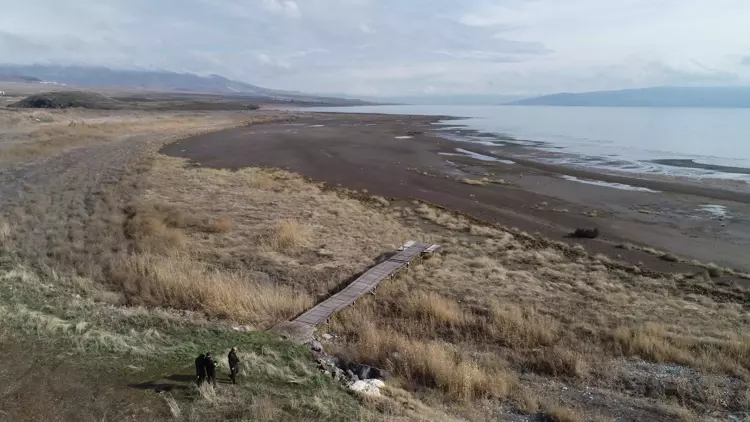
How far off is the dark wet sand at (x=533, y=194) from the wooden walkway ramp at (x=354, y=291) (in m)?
7.47

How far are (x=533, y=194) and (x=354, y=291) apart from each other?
64.6 ft

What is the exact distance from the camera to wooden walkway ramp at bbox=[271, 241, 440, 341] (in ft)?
34.3

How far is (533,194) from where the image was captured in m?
29.8

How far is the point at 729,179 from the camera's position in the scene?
35844mm

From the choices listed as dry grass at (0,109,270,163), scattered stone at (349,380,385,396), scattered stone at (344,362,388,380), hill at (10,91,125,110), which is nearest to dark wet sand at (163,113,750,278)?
dry grass at (0,109,270,163)

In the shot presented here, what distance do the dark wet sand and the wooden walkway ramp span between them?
747cm

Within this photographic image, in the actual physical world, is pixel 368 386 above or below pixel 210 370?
below

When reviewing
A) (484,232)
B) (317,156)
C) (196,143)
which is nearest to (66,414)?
(484,232)

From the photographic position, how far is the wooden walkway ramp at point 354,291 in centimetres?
1044

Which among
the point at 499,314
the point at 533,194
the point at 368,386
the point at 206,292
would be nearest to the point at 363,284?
the point at 499,314

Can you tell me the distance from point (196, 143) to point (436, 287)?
43922 millimetres

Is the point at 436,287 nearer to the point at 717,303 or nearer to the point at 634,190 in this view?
the point at 717,303

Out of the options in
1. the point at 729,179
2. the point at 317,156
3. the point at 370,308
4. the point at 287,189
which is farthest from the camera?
the point at 317,156

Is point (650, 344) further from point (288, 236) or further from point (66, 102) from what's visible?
point (66, 102)
